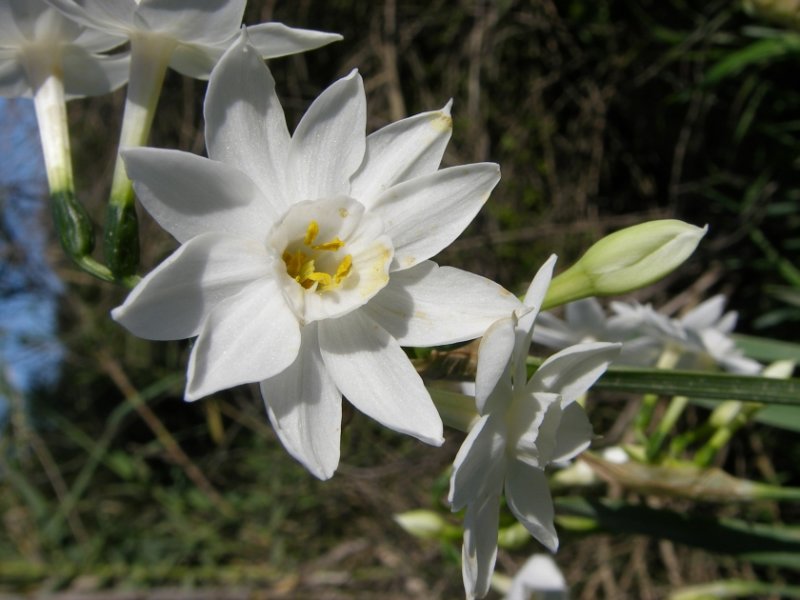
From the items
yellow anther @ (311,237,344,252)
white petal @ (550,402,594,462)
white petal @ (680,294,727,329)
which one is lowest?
white petal @ (680,294,727,329)

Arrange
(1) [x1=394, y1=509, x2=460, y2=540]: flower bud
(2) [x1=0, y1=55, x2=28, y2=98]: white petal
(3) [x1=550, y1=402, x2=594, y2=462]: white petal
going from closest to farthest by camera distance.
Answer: (3) [x1=550, y1=402, x2=594, y2=462]: white petal, (2) [x1=0, y1=55, x2=28, y2=98]: white petal, (1) [x1=394, y1=509, x2=460, y2=540]: flower bud

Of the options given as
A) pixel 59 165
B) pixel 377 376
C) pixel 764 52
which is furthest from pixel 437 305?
pixel 764 52

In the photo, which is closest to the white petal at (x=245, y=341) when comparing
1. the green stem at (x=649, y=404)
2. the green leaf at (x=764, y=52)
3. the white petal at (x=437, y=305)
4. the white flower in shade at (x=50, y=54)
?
the white petal at (x=437, y=305)

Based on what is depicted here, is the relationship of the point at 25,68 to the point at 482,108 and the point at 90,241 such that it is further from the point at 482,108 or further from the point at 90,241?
the point at 482,108

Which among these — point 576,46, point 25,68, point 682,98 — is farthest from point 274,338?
point 576,46

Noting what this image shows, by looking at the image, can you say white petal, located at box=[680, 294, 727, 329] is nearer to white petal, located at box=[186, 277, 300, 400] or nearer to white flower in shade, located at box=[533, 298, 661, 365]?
white flower in shade, located at box=[533, 298, 661, 365]

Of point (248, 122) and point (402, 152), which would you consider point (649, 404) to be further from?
point (248, 122)

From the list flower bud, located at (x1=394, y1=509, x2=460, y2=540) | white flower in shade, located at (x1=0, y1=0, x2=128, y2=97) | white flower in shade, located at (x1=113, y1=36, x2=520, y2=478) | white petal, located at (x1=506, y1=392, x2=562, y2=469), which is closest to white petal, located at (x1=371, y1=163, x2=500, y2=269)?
white flower in shade, located at (x1=113, y1=36, x2=520, y2=478)
